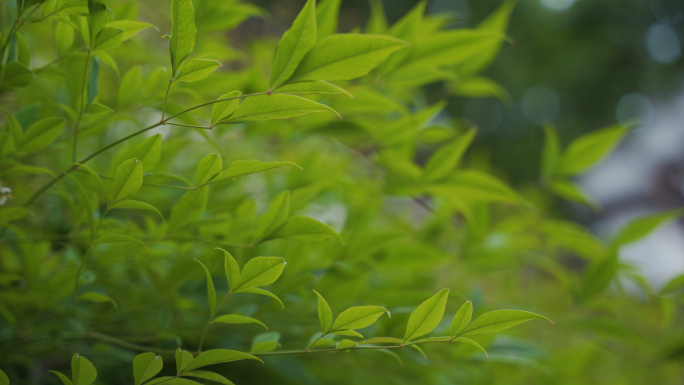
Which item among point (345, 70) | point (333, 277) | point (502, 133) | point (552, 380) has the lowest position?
point (502, 133)

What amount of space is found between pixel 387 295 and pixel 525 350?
0.10 metres

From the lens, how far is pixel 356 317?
0.15 m

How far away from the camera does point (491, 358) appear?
8.8 inches

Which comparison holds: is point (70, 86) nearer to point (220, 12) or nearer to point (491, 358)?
point (220, 12)

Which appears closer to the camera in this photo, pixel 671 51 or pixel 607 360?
pixel 607 360

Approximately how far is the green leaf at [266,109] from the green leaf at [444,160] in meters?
0.12

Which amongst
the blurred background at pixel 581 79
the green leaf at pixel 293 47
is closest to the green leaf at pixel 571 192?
the green leaf at pixel 293 47

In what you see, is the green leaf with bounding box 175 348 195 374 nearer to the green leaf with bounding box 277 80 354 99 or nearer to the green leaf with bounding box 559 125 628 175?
the green leaf with bounding box 277 80 354 99

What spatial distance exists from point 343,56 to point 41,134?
0.11 metres

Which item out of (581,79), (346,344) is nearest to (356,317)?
(346,344)

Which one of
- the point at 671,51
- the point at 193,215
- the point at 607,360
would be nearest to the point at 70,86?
the point at 193,215

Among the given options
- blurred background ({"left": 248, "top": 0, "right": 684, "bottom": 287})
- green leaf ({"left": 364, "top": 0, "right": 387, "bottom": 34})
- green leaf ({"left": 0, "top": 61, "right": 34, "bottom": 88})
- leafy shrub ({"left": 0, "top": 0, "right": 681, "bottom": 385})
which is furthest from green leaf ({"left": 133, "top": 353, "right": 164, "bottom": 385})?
blurred background ({"left": 248, "top": 0, "right": 684, "bottom": 287})

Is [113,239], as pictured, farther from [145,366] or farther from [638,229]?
[638,229]

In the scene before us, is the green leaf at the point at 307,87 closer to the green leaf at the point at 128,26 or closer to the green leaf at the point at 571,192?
the green leaf at the point at 128,26
